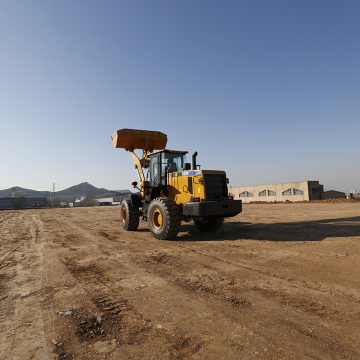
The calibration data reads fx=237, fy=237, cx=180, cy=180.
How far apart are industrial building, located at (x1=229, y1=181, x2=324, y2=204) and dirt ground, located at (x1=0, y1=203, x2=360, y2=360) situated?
3250 centimetres

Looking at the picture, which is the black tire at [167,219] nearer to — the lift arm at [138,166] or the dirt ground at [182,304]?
the dirt ground at [182,304]

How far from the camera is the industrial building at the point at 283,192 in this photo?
34844 millimetres

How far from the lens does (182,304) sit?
300 cm

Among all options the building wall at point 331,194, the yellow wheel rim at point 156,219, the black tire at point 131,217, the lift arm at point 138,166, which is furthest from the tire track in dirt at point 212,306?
the building wall at point 331,194

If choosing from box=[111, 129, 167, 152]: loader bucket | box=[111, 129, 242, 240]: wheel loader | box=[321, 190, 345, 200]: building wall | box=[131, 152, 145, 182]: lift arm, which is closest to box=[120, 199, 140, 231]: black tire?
box=[111, 129, 242, 240]: wheel loader

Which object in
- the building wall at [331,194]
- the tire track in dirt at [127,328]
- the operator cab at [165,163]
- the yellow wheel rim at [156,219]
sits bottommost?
the tire track in dirt at [127,328]

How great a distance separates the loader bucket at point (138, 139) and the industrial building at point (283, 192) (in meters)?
30.9

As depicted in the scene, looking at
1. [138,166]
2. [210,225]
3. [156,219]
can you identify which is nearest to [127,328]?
[156,219]

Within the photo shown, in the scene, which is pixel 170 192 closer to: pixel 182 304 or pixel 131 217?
pixel 131 217

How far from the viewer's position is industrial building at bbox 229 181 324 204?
3484 centimetres

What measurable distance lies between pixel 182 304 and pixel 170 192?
586 centimetres

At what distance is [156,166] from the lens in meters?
9.12

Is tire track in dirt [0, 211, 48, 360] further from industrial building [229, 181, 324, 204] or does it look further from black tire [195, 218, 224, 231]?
industrial building [229, 181, 324, 204]

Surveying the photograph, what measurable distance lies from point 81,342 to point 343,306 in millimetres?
2984
